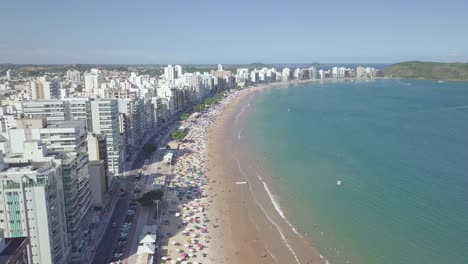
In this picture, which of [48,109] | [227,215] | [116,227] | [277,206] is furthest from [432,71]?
[116,227]

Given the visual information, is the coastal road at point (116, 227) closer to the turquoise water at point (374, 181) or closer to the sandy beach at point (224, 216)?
the sandy beach at point (224, 216)

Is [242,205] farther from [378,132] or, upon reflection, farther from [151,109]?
[378,132]

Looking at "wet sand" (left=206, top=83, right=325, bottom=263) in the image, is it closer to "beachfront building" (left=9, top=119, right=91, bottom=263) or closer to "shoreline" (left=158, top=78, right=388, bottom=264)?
"shoreline" (left=158, top=78, right=388, bottom=264)

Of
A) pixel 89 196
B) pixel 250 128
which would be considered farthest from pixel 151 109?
pixel 89 196

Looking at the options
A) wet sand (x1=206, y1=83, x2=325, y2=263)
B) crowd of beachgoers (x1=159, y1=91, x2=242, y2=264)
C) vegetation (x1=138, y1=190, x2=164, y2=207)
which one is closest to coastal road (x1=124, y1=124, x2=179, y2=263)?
vegetation (x1=138, y1=190, x2=164, y2=207)

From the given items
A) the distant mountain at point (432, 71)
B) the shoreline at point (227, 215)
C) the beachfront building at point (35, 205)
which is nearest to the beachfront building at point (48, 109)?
the shoreline at point (227, 215)

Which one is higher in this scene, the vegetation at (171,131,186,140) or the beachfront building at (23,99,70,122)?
the beachfront building at (23,99,70,122)
